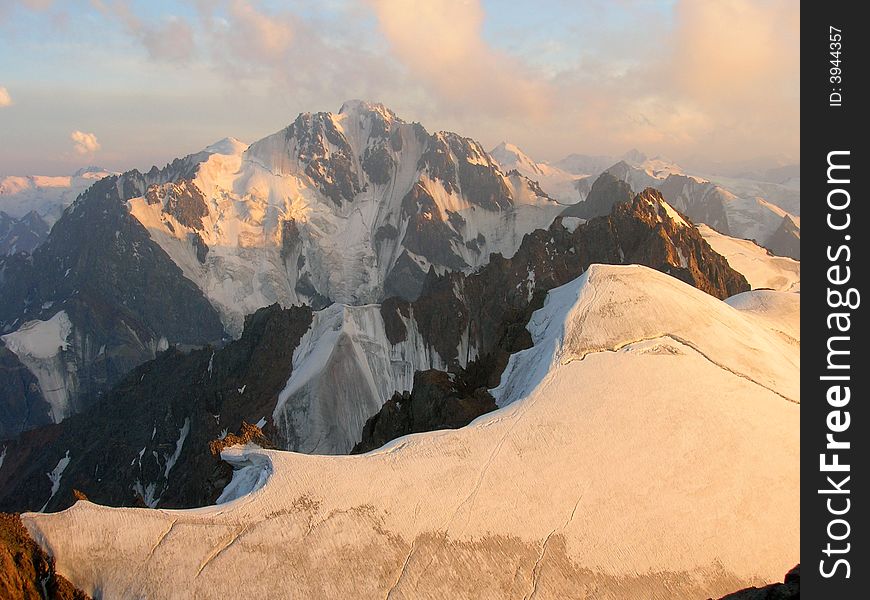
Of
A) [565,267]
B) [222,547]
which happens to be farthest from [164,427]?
[222,547]

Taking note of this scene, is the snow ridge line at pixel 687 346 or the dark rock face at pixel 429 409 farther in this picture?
the dark rock face at pixel 429 409

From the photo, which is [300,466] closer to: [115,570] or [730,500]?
[115,570]

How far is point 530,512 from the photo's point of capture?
33906 millimetres

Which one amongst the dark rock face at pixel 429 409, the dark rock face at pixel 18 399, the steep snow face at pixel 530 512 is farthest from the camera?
the dark rock face at pixel 18 399

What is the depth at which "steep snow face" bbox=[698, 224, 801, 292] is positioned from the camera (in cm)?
12800

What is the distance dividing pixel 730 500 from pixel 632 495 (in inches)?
223

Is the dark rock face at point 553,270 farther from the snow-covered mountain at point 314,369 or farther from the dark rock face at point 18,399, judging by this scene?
the dark rock face at point 18,399

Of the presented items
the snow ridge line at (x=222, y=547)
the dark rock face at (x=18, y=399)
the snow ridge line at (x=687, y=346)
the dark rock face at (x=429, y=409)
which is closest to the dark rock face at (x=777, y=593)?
the snow ridge line at (x=222, y=547)

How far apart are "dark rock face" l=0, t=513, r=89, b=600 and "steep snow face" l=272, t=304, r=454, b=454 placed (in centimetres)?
4950

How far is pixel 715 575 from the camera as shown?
31.5 m

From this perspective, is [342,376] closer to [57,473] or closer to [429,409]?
[429,409]

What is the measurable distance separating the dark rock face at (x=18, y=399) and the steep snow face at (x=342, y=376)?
470 ft

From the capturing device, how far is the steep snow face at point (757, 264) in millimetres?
128000
